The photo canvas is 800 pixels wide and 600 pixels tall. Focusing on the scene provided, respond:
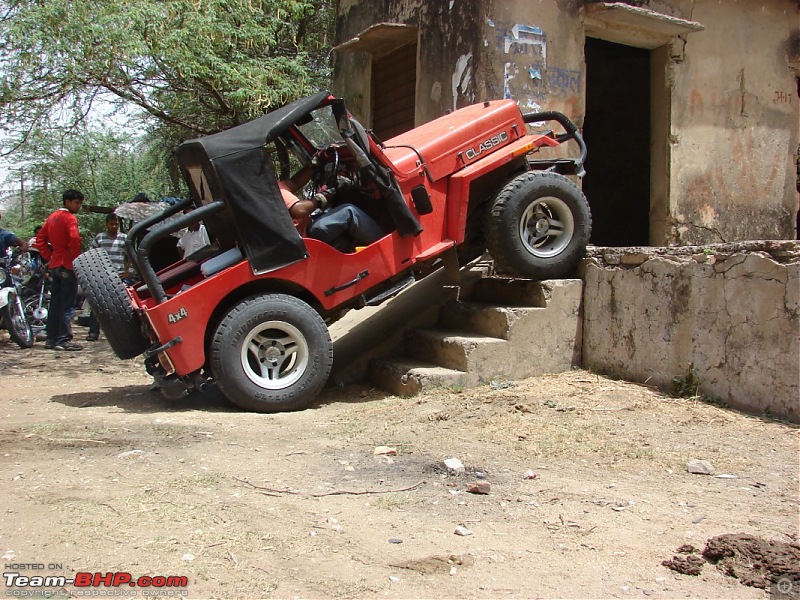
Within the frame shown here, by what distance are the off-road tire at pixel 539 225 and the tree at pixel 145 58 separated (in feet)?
15.4

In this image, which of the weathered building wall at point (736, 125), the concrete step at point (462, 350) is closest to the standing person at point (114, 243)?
the concrete step at point (462, 350)

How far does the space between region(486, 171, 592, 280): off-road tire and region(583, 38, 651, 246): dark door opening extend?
16.8 ft

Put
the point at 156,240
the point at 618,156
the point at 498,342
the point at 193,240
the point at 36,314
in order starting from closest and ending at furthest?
the point at 156,240 < the point at 498,342 < the point at 193,240 < the point at 36,314 < the point at 618,156

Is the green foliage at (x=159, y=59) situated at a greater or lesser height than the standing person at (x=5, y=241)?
greater

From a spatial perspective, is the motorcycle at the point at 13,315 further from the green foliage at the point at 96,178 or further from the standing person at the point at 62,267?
the green foliage at the point at 96,178

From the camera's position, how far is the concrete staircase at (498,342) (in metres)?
5.66

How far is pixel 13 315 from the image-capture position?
8641 mm

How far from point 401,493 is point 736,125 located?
6.71m

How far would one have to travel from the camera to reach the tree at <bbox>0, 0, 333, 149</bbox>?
314 inches

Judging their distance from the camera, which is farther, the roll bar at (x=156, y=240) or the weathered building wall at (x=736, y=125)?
the weathered building wall at (x=736, y=125)

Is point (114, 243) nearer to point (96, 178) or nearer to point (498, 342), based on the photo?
point (498, 342)

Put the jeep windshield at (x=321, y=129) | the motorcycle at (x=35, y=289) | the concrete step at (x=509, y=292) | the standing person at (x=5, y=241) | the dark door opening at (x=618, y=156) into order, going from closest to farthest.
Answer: the jeep windshield at (x=321, y=129)
the concrete step at (x=509, y=292)
the standing person at (x=5, y=241)
the motorcycle at (x=35, y=289)
the dark door opening at (x=618, y=156)

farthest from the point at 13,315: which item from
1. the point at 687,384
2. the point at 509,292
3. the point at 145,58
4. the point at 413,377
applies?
the point at 687,384

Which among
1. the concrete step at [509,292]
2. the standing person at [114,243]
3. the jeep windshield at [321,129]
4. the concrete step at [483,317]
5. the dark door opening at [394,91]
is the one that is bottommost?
the concrete step at [483,317]
